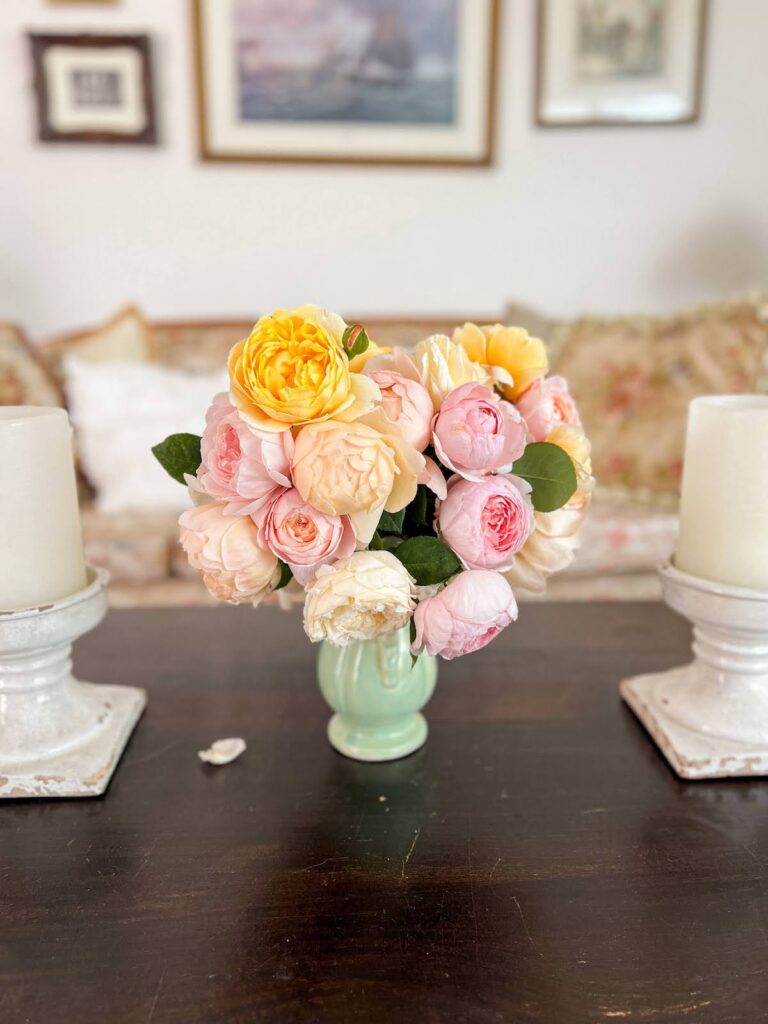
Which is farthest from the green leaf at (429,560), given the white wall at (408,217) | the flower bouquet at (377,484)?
the white wall at (408,217)

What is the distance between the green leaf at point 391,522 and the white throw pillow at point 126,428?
1.42 meters

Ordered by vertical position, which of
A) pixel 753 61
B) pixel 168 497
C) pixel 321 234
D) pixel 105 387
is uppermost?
pixel 753 61

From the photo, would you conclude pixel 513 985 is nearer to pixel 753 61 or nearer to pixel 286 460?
pixel 286 460

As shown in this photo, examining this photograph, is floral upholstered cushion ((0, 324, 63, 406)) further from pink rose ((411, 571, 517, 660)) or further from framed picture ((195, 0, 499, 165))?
pink rose ((411, 571, 517, 660))

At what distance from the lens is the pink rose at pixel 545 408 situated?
2.21ft

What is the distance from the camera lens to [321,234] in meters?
2.60

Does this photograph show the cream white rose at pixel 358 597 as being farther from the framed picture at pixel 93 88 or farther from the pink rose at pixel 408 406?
the framed picture at pixel 93 88

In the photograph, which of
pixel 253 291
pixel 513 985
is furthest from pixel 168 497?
pixel 513 985

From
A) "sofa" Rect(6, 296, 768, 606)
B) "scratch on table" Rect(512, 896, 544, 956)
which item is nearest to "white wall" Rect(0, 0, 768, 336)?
"sofa" Rect(6, 296, 768, 606)

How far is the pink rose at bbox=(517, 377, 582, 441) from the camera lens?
0.67m

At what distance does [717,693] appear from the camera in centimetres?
77

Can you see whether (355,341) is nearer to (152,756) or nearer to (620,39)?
(152,756)

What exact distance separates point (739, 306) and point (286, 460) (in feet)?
5.44

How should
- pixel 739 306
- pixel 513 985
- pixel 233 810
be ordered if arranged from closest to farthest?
1. pixel 513 985
2. pixel 233 810
3. pixel 739 306
